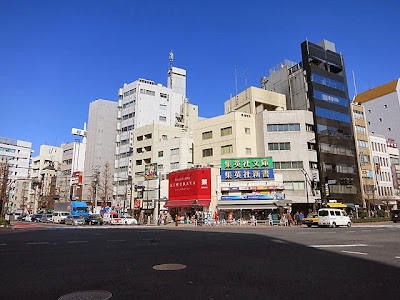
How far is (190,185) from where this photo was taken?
45656 mm

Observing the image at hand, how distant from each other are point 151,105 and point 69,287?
73457 mm

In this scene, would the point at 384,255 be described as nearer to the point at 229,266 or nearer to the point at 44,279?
the point at 229,266

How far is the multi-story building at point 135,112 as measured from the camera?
72938 mm

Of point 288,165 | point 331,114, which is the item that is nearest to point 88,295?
point 288,165

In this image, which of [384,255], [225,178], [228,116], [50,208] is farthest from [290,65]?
[50,208]

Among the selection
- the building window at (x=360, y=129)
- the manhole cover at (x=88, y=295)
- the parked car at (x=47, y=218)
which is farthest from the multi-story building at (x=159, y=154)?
the manhole cover at (x=88, y=295)

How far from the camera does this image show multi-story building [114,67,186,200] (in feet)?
239

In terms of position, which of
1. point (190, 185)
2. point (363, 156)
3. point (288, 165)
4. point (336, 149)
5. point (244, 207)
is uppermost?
point (336, 149)

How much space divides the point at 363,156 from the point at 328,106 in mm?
13342

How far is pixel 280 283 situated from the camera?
5266 millimetres

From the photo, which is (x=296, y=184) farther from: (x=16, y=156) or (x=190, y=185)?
(x=16, y=156)

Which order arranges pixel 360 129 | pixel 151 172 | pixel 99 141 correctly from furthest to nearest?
pixel 99 141
pixel 360 129
pixel 151 172

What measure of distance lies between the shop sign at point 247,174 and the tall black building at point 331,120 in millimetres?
12334

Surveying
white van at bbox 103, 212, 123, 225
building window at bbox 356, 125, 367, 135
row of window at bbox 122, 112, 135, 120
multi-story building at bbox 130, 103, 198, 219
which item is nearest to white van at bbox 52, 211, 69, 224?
white van at bbox 103, 212, 123, 225
